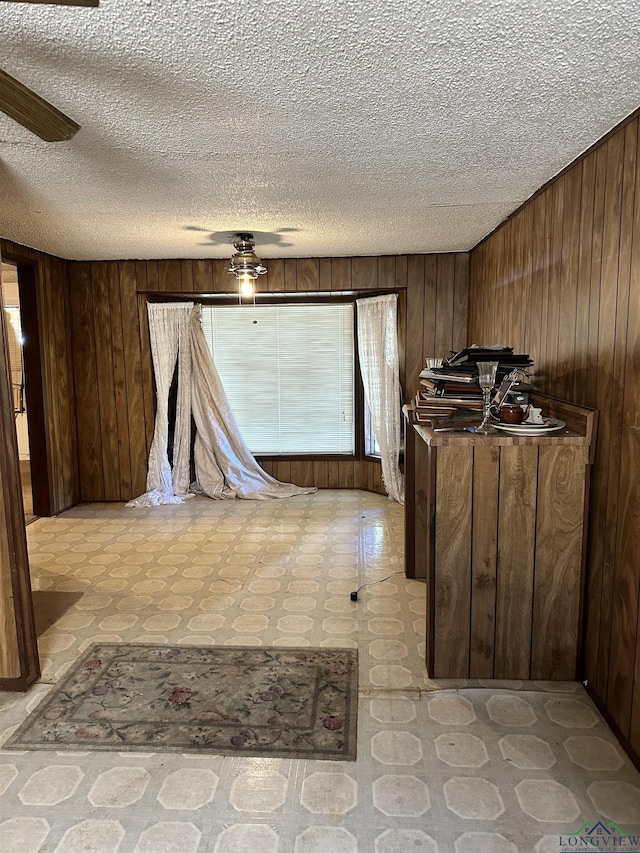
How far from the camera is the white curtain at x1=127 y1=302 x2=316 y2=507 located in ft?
17.4

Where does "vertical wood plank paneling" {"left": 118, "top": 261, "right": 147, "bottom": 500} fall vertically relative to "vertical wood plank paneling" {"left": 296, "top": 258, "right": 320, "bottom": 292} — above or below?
below

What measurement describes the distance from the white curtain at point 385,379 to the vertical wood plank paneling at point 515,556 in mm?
2752

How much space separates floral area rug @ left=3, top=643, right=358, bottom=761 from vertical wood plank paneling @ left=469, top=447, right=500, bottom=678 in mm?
555

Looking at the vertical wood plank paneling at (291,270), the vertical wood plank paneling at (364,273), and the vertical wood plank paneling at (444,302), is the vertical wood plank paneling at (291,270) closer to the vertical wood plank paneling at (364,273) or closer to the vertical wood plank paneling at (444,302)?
the vertical wood plank paneling at (364,273)

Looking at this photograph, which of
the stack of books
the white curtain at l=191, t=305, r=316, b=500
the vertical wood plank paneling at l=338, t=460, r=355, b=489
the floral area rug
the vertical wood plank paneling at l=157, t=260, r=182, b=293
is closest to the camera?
the floral area rug

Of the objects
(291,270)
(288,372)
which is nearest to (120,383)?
(288,372)

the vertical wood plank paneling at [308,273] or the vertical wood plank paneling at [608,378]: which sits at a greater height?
the vertical wood plank paneling at [308,273]

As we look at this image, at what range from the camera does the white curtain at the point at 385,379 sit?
514cm

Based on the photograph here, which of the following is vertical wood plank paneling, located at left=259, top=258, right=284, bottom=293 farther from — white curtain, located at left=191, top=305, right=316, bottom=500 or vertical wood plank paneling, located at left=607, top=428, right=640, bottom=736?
vertical wood plank paneling, located at left=607, top=428, right=640, bottom=736

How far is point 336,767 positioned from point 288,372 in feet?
13.5

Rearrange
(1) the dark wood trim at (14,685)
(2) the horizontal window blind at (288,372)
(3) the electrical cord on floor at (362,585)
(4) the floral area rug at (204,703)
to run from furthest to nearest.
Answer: (2) the horizontal window blind at (288,372) < (3) the electrical cord on floor at (362,585) < (1) the dark wood trim at (14,685) < (4) the floral area rug at (204,703)

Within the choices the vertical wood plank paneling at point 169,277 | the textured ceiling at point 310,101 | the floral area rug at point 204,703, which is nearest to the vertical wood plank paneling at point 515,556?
the floral area rug at point 204,703

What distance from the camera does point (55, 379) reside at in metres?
5.07

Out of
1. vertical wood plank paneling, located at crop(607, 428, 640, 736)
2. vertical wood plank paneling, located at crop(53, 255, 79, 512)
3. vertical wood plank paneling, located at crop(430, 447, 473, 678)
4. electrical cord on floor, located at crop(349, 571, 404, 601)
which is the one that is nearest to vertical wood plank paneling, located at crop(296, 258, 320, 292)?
vertical wood plank paneling, located at crop(53, 255, 79, 512)
